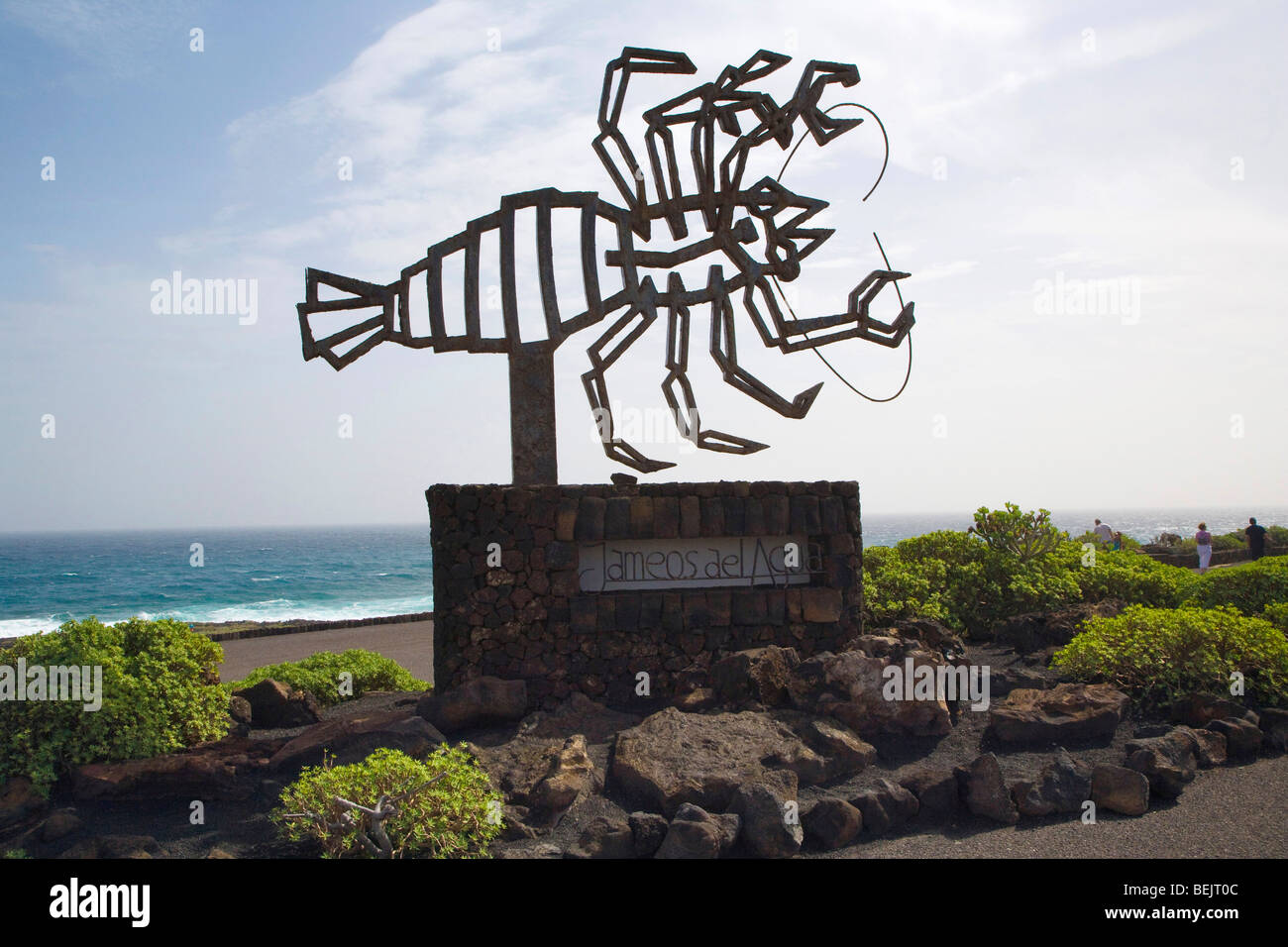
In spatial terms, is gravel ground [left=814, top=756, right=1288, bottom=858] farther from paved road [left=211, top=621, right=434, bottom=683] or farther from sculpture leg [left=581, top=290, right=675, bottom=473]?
paved road [left=211, top=621, right=434, bottom=683]

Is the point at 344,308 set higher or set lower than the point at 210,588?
higher

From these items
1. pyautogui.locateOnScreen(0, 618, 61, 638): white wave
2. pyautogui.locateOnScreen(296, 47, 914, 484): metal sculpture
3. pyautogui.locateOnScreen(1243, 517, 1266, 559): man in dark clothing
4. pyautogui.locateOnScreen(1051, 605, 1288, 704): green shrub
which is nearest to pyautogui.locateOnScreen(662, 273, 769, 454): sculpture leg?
pyautogui.locateOnScreen(296, 47, 914, 484): metal sculpture

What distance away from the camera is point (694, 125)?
29.1ft

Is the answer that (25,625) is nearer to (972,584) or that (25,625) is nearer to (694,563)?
(694,563)

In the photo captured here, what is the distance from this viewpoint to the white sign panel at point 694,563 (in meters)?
8.35

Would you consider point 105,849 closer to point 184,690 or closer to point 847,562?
point 184,690

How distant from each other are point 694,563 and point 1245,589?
22.6 feet

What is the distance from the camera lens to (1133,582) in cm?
1116

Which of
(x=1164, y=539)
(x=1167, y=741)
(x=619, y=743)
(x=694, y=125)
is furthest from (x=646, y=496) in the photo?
(x=1164, y=539)

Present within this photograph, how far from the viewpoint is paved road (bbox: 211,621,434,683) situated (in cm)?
1302

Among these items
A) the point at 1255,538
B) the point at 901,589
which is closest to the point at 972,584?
the point at 901,589

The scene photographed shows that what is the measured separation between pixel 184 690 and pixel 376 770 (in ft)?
9.33

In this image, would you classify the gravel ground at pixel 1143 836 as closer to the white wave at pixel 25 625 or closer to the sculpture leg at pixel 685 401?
the sculpture leg at pixel 685 401

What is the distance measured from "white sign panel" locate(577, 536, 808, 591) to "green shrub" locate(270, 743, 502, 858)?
3.04 meters
